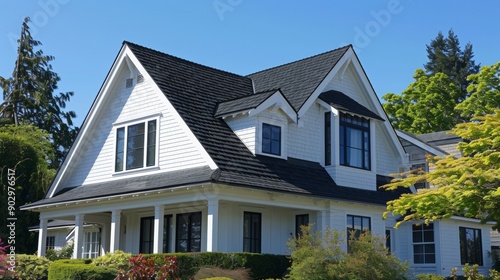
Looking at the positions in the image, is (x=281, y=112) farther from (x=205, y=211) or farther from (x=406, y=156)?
(x=406, y=156)

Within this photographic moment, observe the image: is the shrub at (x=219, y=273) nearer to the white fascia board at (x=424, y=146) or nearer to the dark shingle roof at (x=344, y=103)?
the dark shingle roof at (x=344, y=103)

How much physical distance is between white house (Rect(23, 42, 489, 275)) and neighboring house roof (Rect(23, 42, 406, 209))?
0.07 meters

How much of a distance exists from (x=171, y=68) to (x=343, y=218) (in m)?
8.68

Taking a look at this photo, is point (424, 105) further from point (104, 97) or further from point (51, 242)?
point (104, 97)

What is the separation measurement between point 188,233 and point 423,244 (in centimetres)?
1024

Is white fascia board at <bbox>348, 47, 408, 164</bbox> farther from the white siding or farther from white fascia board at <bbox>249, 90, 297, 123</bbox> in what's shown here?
the white siding

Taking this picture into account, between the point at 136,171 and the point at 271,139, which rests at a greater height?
the point at 271,139

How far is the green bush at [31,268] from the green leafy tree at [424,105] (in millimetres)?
38764

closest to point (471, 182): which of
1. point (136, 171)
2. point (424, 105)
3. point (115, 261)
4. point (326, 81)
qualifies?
point (326, 81)

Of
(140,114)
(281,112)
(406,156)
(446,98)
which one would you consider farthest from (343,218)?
(446,98)

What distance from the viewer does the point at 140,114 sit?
23.9m

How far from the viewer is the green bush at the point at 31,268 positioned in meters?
21.9

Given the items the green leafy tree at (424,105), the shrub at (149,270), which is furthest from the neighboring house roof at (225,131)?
the green leafy tree at (424,105)

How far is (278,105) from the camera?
22.9 meters
